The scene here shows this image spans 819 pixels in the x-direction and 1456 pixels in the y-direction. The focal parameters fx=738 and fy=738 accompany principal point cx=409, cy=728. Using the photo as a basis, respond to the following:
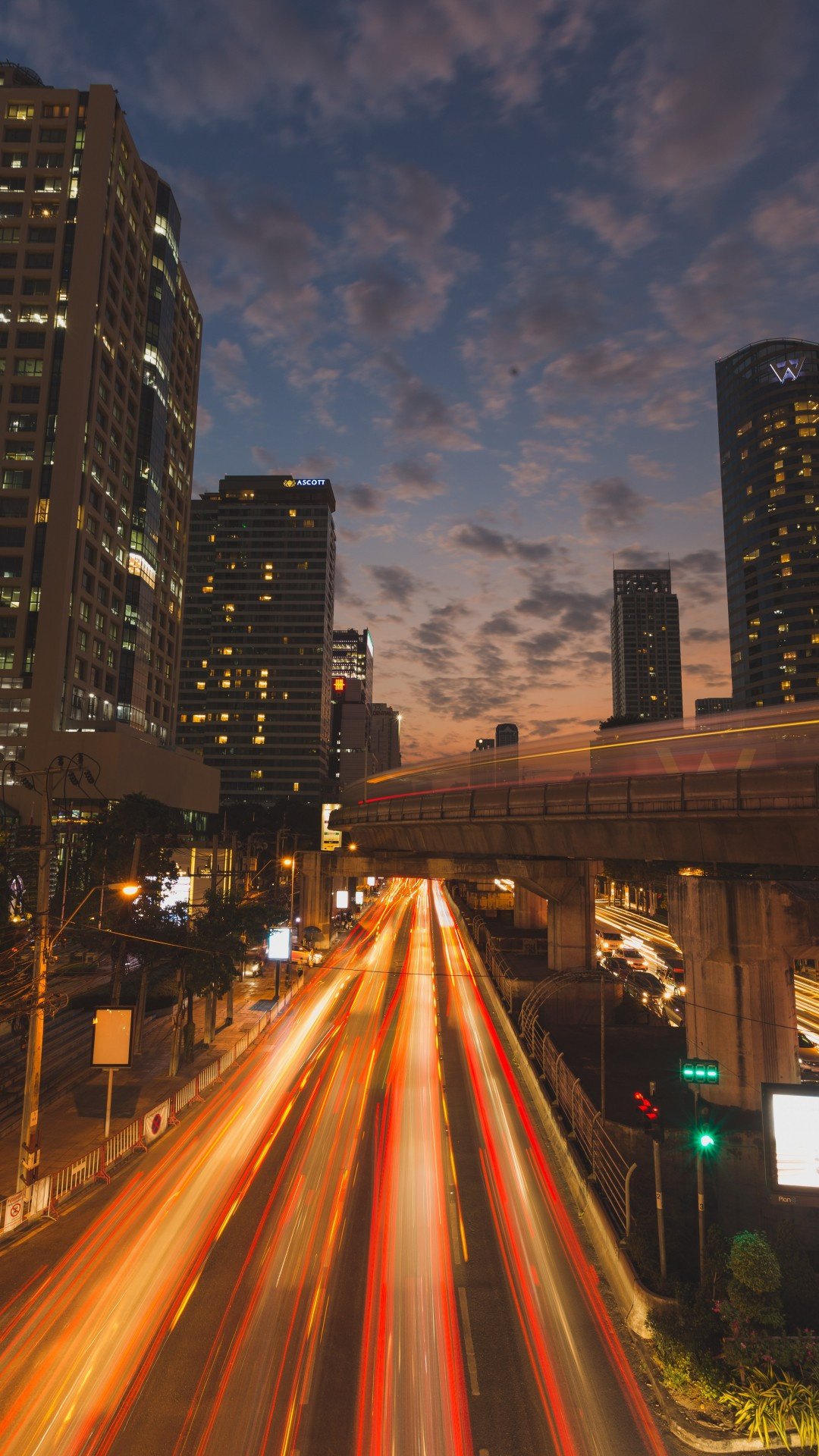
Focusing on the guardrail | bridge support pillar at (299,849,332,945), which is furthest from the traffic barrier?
bridge support pillar at (299,849,332,945)

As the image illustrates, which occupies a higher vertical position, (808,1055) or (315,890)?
(315,890)

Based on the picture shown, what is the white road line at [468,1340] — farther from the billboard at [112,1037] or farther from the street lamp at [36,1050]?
the billboard at [112,1037]

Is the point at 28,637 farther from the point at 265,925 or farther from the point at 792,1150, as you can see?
the point at 792,1150

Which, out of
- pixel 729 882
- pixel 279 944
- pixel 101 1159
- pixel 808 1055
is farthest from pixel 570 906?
pixel 101 1159

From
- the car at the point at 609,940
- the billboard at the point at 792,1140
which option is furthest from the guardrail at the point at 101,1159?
the car at the point at 609,940

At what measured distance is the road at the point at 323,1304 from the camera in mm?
10562

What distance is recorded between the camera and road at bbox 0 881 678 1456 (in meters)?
10.6

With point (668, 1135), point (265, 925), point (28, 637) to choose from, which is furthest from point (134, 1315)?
point (28, 637)

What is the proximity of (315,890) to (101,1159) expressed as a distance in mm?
42843

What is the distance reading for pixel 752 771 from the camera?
21.8 meters

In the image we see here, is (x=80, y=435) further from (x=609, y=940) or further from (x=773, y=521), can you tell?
(x=773, y=521)

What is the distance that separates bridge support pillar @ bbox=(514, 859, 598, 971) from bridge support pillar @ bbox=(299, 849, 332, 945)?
902 inches

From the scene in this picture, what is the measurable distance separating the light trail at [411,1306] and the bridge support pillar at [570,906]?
1721cm

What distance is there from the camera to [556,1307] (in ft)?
44.4
